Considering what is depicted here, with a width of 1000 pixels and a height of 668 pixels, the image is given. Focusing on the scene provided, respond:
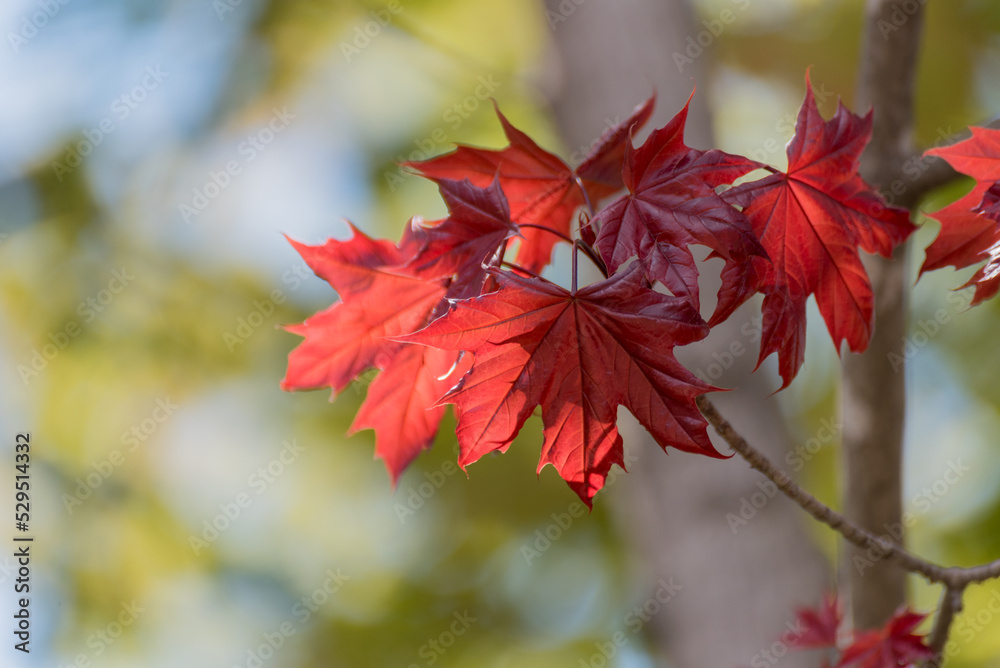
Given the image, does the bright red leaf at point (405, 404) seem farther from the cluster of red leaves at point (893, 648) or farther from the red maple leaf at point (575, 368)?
the cluster of red leaves at point (893, 648)

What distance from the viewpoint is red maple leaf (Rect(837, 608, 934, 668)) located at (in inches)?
42.4

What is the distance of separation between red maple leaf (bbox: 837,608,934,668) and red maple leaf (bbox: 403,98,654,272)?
795 millimetres

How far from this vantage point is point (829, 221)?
33.7 inches

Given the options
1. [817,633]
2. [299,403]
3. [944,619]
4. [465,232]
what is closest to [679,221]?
[465,232]

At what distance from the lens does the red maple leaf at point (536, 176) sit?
3.19 ft

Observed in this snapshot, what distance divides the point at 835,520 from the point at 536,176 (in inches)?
23.9

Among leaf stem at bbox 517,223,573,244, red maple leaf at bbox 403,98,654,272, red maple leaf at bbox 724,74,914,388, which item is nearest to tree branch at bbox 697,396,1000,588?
red maple leaf at bbox 724,74,914,388

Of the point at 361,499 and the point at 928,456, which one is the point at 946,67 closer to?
the point at 928,456

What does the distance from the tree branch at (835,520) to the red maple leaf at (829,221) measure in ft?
0.39

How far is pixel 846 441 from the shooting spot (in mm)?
1429

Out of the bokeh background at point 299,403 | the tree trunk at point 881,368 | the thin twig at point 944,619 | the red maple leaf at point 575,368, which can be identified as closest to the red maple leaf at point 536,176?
the red maple leaf at point 575,368

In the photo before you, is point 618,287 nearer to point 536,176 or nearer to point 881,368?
point 536,176

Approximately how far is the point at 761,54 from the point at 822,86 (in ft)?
1.83

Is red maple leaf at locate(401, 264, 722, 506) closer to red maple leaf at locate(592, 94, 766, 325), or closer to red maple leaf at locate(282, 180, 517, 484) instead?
red maple leaf at locate(592, 94, 766, 325)
